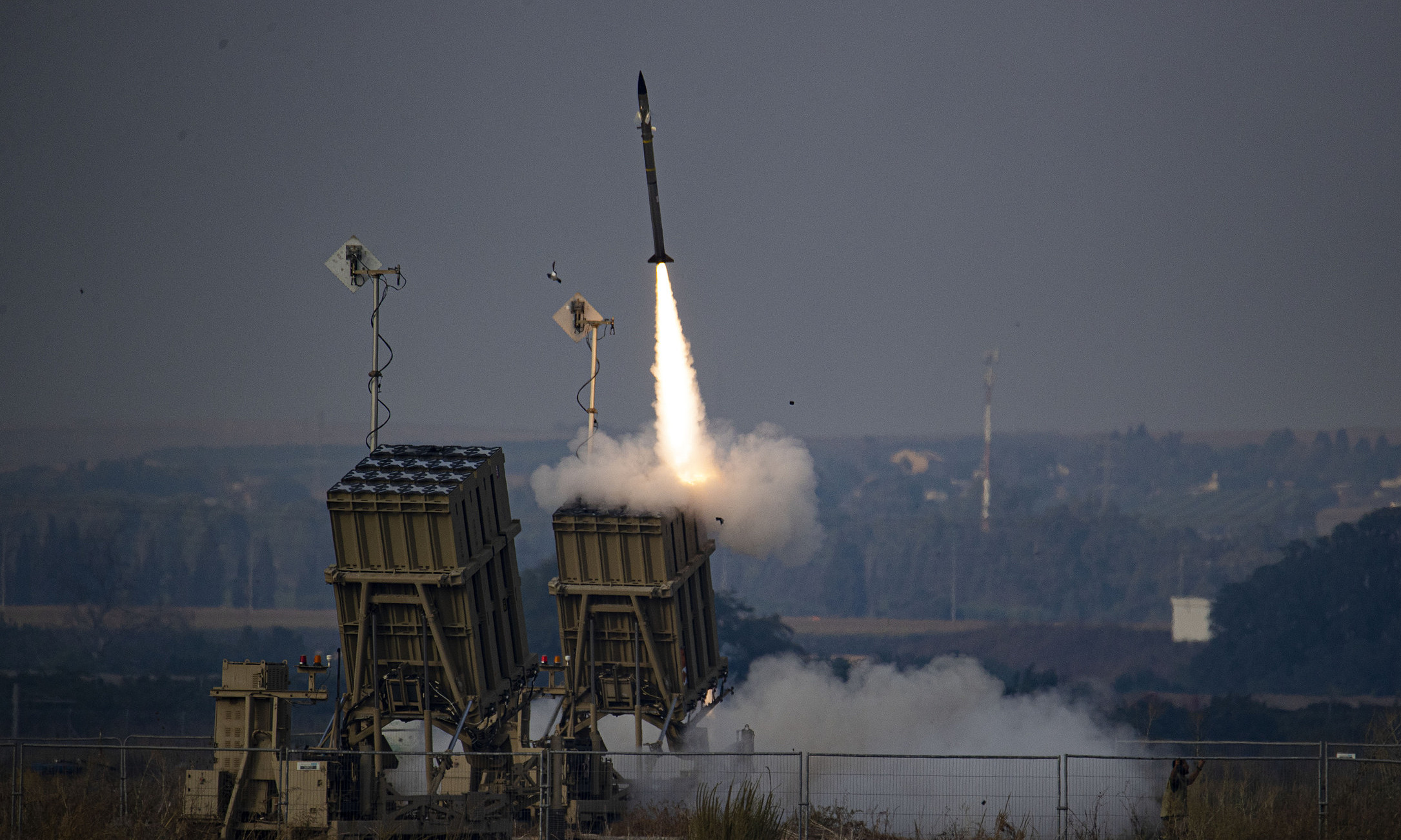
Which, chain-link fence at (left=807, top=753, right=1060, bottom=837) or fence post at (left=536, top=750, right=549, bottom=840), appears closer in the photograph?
fence post at (left=536, top=750, right=549, bottom=840)

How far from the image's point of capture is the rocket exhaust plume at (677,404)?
31547 mm

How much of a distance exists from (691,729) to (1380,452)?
152m

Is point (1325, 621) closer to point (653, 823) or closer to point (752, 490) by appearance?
point (752, 490)

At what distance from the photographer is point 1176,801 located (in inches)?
923

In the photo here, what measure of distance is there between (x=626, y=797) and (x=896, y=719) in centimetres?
1280

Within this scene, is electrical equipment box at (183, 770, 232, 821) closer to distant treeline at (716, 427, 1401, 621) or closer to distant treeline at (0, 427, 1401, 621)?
distant treeline at (0, 427, 1401, 621)

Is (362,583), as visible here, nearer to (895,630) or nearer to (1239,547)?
(895,630)

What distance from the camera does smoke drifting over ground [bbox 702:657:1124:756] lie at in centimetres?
3850

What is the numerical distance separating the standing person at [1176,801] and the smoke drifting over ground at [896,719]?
12.7 meters

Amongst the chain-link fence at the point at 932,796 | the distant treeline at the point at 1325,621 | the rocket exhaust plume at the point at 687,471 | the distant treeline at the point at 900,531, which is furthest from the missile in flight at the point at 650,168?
the distant treeline at the point at 900,531

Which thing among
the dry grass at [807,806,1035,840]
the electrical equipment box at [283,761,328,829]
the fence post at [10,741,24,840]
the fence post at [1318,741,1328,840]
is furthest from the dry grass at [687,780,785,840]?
the fence post at [10,741,24,840]

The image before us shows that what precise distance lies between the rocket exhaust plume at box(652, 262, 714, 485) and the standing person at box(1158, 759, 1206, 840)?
426 inches

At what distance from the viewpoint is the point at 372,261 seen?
30047 millimetres

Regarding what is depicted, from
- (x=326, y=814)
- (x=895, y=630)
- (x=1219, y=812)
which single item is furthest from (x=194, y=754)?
(x=895, y=630)
